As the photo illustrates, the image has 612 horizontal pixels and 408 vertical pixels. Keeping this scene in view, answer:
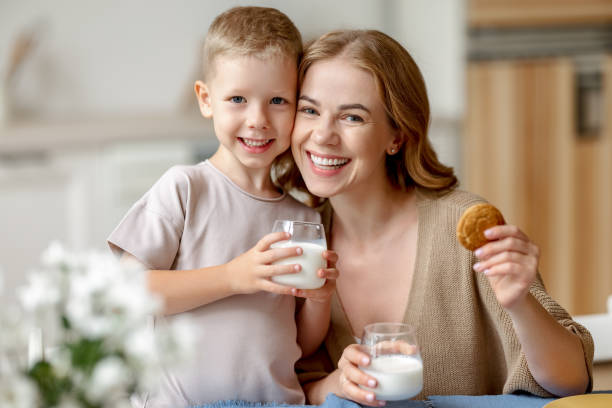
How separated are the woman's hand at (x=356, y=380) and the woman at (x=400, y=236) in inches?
7.6

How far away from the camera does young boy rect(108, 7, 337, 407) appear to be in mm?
1420

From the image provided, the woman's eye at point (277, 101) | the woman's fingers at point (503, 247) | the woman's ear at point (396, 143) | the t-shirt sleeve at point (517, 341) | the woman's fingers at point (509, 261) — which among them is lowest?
the t-shirt sleeve at point (517, 341)

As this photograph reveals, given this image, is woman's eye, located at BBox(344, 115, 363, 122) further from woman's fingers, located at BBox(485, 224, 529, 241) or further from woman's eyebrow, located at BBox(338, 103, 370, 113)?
woman's fingers, located at BBox(485, 224, 529, 241)

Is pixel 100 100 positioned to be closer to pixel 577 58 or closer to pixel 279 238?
pixel 577 58

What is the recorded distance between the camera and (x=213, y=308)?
1.45 meters

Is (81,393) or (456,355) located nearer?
(81,393)

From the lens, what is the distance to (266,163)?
1538 millimetres

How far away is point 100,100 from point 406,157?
3.01 metres

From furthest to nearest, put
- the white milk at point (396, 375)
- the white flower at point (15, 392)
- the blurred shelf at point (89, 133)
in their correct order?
the blurred shelf at point (89, 133) < the white milk at point (396, 375) < the white flower at point (15, 392)

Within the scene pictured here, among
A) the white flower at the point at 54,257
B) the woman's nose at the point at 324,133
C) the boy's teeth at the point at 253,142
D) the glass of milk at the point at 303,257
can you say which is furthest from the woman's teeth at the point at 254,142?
the white flower at the point at 54,257

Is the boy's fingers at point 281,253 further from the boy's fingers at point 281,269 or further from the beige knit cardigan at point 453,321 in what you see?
the beige knit cardigan at point 453,321

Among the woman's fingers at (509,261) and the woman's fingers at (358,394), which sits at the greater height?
the woman's fingers at (509,261)

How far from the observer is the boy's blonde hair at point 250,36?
147 cm

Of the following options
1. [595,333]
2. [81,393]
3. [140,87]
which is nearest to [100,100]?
[140,87]
